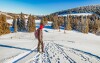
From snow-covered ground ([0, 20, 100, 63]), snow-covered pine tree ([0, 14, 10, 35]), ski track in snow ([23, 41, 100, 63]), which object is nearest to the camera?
ski track in snow ([23, 41, 100, 63])

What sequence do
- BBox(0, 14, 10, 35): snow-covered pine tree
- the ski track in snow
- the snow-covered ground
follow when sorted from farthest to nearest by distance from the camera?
BBox(0, 14, 10, 35): snow-covered pine tree
the snow-covered ground
the ski track in snow

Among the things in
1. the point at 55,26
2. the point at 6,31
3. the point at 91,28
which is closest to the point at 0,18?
the point at 6,31

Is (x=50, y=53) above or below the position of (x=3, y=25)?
below

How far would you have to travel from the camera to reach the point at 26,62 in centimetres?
1057

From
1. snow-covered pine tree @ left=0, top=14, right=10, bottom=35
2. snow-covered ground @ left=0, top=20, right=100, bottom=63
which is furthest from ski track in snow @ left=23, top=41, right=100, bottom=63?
snow-covered pine tree @ left=0, top=14, right=10, bottom=35

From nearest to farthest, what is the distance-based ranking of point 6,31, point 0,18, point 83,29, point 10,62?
point 10,62, point 0,18, point 6,31, point 83,29

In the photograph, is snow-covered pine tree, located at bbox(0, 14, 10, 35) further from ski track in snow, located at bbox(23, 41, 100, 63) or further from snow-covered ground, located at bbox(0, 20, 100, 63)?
ski track in snow, located at bbox(23, 41, 100, 63)

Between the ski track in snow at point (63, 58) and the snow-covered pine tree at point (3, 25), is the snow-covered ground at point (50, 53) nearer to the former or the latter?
the ski track in snow at point (63, 58)

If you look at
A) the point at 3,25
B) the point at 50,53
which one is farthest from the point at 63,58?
the point at 3,25

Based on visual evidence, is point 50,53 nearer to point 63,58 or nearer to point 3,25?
point 63,58

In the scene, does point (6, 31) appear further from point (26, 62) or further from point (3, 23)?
point (26, 62)

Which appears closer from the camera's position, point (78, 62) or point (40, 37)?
point (78, 62)

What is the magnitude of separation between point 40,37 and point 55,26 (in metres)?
118

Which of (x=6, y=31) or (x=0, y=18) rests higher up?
(x=0, y=18)
